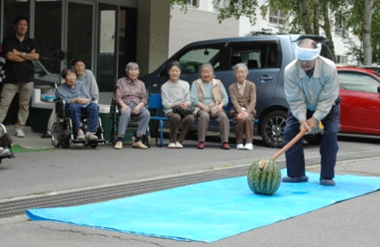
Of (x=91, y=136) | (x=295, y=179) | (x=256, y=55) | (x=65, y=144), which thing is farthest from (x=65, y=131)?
(x=295, y=179)

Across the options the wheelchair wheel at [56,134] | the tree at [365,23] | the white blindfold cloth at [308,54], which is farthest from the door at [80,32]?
the tree at [365,23]

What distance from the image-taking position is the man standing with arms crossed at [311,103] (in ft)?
31.2

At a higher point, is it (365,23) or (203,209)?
(365,23)

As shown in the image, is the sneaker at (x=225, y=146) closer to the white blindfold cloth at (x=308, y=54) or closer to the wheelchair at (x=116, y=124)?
the wheelchair at (x=116, y=124)

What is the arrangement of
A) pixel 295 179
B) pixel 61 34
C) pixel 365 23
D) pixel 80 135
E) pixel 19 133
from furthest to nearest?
pixel 365 23 → pixel 61 34 → pixel 19 133 → pixel 80 135 → pixel 295 179

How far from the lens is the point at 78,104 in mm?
13445

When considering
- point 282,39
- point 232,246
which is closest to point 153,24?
point 282,39

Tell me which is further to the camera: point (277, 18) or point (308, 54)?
point (277, 18)

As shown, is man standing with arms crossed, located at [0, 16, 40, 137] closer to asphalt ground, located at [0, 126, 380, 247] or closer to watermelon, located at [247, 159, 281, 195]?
asphalt ground, located at [0, 126, 380, 247]

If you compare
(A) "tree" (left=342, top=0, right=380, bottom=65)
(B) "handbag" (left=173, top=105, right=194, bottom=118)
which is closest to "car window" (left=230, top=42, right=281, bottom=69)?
(B) "handbag" (left=173, top=105, right=194, bottom=118)

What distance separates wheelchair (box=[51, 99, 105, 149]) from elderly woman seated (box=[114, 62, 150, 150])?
0.40 meters

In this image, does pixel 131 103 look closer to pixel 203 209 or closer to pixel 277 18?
pixel 203 209

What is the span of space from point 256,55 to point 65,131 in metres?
4.24

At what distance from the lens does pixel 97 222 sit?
7.18 m
